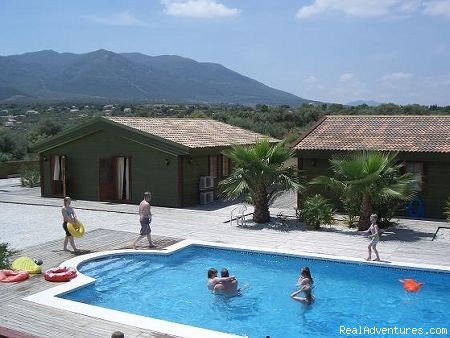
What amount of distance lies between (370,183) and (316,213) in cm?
201

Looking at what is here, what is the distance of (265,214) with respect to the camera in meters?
17.1

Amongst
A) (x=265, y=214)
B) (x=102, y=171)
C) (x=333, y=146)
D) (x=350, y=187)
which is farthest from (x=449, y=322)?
(x=102, y=171)

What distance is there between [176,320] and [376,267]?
4.85 meters

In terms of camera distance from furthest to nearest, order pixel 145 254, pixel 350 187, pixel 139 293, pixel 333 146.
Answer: pixel 333 146 < pixel 350 187 < pixel 145 254 < pixel 139 293

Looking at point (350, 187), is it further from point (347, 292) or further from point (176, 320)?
point (176, 320)

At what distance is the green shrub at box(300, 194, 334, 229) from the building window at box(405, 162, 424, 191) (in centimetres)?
316

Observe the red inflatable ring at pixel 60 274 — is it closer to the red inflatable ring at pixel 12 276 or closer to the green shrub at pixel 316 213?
the red inflatable ring at pixel 12 276

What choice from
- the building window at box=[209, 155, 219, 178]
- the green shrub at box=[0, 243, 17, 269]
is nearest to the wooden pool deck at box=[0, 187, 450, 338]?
the green shrub at box=[0, 243, 17, 269]

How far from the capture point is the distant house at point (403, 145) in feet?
56.1

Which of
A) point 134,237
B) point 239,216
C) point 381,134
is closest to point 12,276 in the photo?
point 134,237

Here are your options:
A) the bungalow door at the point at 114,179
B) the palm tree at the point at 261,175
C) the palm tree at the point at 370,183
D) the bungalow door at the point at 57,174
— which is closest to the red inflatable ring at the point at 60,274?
the palm tree at the point at 261,175

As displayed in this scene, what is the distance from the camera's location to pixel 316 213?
16.0m

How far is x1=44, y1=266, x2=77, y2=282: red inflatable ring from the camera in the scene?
10773 millimetres

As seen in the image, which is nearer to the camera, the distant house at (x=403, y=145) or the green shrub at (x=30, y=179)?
the distant house at (x=403, y=145)
